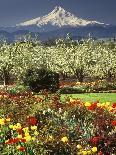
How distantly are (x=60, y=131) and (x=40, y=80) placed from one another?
25.5 metres

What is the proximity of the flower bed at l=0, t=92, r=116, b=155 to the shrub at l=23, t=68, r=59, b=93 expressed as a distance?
21.2m

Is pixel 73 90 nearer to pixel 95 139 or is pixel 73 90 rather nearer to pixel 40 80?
pixel 40 80

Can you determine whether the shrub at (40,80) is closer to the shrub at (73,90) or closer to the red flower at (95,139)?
the shrub at (73,90)

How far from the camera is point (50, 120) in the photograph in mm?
12617

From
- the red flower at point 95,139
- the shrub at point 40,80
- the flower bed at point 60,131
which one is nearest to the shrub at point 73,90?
the shrub at point 40,80

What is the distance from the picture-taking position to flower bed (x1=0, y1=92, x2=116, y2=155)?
33.5ft

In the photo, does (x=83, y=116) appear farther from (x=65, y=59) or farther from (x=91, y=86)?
(x=65, y=59)

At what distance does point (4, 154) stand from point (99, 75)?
2430 inches

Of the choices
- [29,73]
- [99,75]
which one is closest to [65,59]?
[99,75]

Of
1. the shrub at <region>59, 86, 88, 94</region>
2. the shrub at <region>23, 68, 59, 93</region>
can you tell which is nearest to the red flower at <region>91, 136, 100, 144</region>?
the shrub at <region>23, 68, 59, 93</region>

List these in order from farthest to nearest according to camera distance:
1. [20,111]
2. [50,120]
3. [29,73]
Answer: [29,73] → [20,111] → [50,120]

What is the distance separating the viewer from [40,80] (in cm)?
3681

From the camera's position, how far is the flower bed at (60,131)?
402 inches

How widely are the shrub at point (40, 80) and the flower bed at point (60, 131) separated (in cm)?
2122
